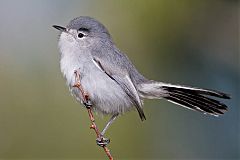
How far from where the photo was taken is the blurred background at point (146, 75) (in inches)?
189

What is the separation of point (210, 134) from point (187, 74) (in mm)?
576

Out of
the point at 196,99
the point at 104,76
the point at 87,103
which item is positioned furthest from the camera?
the point at 196,99

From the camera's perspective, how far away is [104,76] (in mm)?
3520

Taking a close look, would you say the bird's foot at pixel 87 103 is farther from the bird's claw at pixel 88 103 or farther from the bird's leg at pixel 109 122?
the bird's leg at pixel 109 122

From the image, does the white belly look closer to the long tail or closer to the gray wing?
the gray wing

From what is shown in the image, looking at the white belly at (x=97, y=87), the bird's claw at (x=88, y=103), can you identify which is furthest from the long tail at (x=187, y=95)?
the bird's claw at (x=88, y=103)

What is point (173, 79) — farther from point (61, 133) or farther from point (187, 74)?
point (61, 133)

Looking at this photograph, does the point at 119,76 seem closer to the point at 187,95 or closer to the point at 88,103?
the point at 88,103

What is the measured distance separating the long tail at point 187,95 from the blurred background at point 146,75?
31.4 inches

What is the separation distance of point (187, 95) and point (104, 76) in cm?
52

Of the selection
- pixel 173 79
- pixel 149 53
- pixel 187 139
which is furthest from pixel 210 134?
pixel 149 53

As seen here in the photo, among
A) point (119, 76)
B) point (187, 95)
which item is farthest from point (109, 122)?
point (187, 95)

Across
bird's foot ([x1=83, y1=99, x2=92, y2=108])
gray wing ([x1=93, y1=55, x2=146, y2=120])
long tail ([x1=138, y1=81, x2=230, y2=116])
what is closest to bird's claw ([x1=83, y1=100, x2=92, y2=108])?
bird's foot ([x1=83, y1=99, x2=92, y2=108])

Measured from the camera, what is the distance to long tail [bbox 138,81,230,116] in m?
3.59
